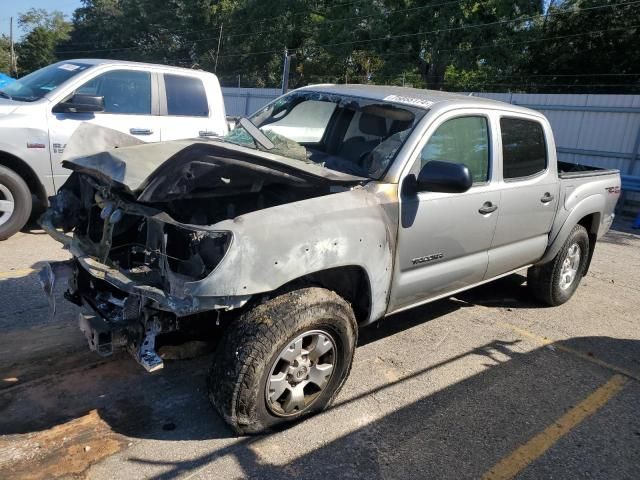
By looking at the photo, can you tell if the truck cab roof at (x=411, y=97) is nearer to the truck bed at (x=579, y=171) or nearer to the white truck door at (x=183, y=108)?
the truck bed at (x=579, y=171)

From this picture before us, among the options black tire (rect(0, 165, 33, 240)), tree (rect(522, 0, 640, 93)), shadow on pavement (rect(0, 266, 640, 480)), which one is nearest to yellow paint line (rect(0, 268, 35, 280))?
black tire (rect(0, 165, 33, 240))

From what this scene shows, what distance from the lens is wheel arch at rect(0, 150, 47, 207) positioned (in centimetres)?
589

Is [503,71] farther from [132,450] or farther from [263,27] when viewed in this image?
[132,450]

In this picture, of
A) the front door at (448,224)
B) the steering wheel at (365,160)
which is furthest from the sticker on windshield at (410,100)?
the steering wheel at (365,160)

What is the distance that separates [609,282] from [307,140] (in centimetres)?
459

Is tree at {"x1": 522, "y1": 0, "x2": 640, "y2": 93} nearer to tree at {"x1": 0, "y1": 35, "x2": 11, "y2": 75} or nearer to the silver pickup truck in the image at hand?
the silver pickup truck

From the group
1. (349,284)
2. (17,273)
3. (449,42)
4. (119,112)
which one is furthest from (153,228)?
A: (449,42)

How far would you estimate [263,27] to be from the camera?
39.4 meters

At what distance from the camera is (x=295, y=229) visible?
2795 millimetres

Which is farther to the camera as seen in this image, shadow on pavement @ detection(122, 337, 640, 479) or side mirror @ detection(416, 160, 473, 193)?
side mirror @ detection(416, 160, 473, 193)

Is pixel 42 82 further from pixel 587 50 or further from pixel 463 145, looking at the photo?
pixel 587 50

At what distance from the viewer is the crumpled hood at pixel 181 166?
2893mm

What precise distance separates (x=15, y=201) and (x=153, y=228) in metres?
3.85

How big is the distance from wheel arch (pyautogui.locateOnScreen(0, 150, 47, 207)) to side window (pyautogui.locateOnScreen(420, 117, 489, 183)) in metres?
4.60
